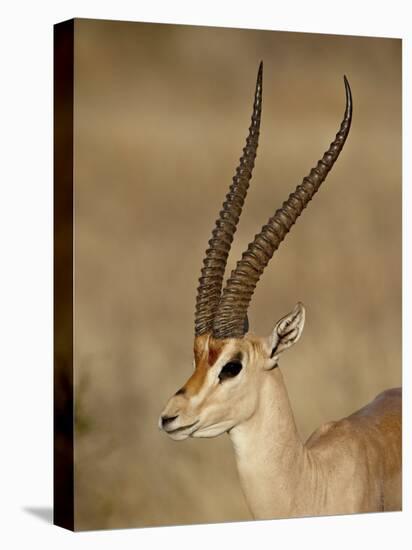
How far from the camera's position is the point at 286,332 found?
10852 millimetres

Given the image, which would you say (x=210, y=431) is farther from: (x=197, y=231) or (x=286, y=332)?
(x=197, y=231)

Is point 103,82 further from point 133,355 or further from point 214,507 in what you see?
point 214,507

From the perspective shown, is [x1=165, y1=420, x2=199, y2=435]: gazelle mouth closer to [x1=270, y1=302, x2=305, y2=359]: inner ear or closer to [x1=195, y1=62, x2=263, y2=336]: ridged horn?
[x1=195, y1=62, x2=263, y2=336]: ridged horn

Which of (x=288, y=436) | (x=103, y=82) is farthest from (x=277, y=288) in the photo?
(x=103, y=82)

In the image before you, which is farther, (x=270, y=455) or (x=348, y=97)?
(x=348, y=97)

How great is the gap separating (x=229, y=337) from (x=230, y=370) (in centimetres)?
22

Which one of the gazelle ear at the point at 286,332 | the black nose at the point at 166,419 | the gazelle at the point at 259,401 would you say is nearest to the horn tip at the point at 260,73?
the gazelle at the point at 259,401

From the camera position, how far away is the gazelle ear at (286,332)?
10.8 m

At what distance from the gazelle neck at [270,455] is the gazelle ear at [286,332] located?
5.5 inches

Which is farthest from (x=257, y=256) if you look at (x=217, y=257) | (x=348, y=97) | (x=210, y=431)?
(x=348, y=97)

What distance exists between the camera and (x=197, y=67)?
10719mm

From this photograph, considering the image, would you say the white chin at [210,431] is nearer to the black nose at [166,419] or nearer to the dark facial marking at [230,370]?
the black nose at [166,419]

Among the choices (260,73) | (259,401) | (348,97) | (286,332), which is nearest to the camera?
(259,401)

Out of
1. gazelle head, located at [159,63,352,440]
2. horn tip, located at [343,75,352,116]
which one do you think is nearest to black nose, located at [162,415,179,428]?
gazelle head, located at [159,63,352,440]
